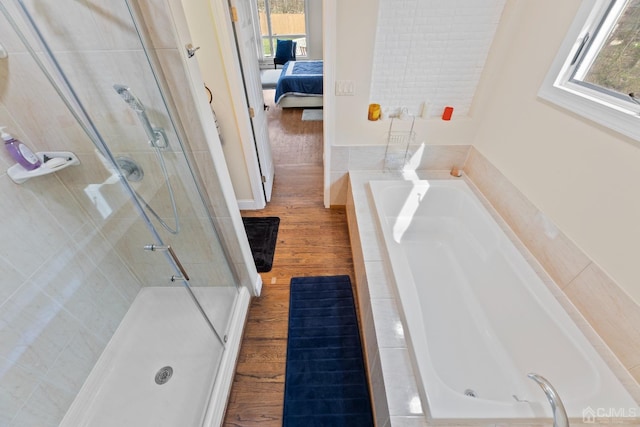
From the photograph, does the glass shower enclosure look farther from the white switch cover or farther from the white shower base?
the white switch cover

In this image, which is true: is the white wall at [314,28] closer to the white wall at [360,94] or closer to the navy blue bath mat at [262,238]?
the white wall at [360,94]

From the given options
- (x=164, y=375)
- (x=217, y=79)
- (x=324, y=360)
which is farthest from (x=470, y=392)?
(x=217, y=79)

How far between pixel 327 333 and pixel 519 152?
1589 millimetres

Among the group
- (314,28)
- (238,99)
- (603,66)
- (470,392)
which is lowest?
(470,392)

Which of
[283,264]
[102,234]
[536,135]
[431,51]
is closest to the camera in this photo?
[102,234]

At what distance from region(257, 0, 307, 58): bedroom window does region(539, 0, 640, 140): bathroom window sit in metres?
6.03

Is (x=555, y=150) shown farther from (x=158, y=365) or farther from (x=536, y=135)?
(x=158, y=365)

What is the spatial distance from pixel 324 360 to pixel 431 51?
205 centimetres

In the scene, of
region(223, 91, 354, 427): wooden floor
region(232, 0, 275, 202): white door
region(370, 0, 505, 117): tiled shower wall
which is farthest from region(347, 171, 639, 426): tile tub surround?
region(232, 0, 275, 202): white door

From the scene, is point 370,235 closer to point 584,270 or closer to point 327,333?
point 327,333

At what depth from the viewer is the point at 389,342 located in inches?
43.4

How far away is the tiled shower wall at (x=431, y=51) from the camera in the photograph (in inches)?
62.6

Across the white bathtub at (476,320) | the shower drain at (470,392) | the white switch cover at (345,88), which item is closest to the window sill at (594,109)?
the white bathtub at (476,320)

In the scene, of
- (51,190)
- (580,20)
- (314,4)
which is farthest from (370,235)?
(314,4)
